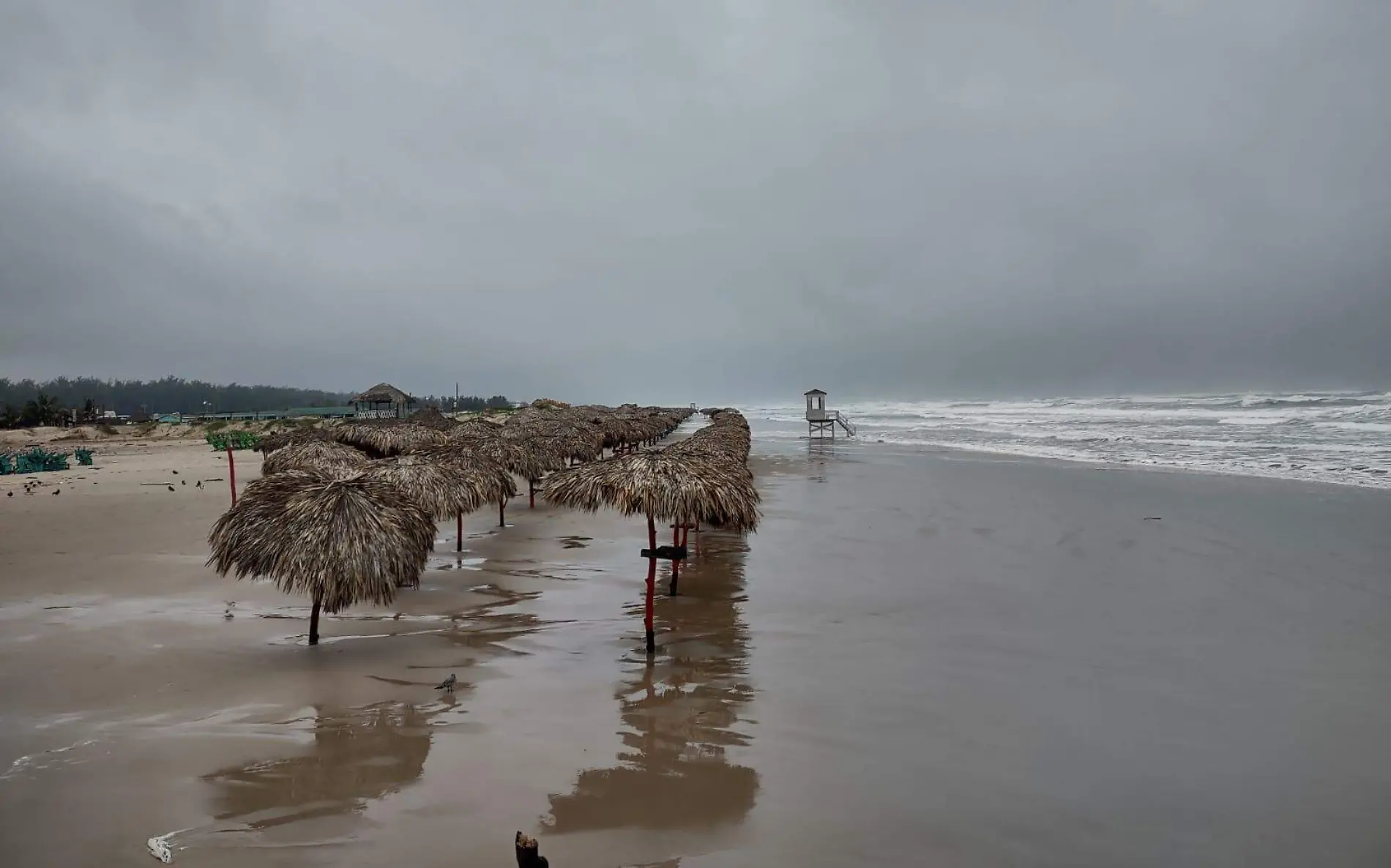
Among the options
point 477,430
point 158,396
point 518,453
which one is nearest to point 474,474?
point 518,453

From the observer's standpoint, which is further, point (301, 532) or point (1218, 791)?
point (301, 532)

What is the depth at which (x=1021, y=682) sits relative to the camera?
6.79m

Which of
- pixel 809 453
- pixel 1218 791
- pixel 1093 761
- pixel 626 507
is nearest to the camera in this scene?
pixel 1218 791

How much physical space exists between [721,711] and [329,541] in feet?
13.5

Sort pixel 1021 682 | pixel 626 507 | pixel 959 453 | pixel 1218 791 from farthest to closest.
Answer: pixel 959 453
pixel 626 507
pixel 1021 682
pixel 1218 791

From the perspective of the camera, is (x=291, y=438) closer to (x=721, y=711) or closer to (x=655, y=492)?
(x=655, y=492)

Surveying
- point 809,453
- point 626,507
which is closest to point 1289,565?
point 626,507

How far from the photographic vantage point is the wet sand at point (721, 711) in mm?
4332

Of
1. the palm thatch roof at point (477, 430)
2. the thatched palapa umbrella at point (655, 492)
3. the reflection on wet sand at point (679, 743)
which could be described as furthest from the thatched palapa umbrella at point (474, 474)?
the palm thatch roof at point (477, 430)

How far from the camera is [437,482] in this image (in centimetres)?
1154

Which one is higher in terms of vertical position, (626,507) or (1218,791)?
(626,507)

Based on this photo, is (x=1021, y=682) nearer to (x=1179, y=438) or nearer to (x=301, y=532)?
(x=301, y=532)

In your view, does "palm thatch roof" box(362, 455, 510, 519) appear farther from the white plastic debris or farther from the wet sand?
the white plastic debris

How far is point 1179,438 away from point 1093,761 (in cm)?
3668
